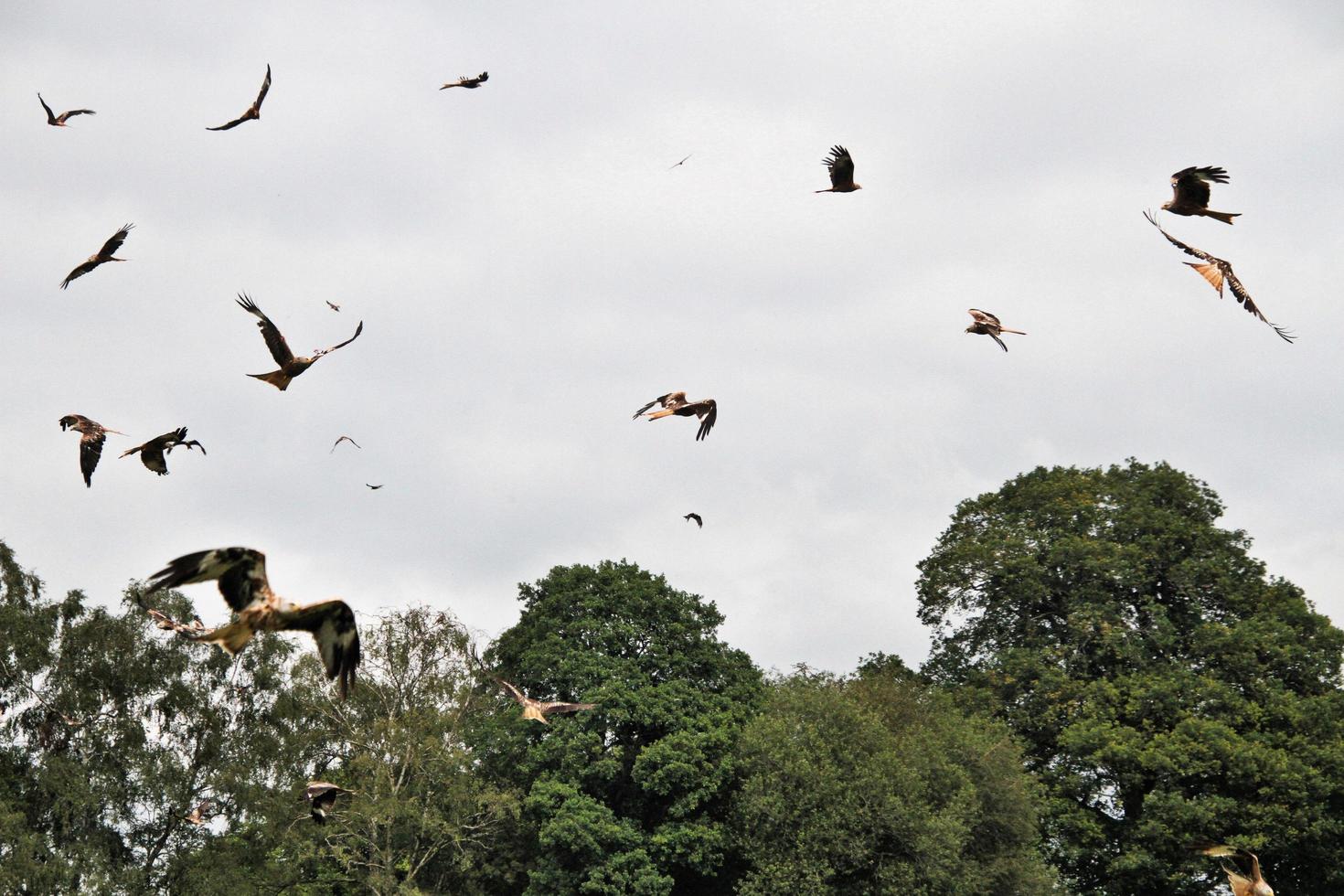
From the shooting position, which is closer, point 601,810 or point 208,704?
point 601,810

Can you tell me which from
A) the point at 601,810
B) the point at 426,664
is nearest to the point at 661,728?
the point at 601,810

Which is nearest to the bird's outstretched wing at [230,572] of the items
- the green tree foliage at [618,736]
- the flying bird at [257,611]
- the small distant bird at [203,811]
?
the flying bird at [257,611]

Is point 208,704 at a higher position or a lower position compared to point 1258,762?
lower

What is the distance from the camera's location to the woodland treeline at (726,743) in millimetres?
43625

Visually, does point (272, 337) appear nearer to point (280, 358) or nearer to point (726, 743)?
point (280, 358)

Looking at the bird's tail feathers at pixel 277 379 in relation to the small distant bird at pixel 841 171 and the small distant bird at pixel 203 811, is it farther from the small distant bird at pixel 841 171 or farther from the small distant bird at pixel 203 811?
the small distant bird at pixel 203 811

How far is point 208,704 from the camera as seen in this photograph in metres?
49.5

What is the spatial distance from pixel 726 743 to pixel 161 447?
30.1m

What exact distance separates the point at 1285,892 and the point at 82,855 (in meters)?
35.6

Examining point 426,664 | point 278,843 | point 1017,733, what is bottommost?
point 278,843

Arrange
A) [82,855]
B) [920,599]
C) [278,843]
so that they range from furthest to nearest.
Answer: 1. [920,599]
2. [278,843]
3. [82,855]

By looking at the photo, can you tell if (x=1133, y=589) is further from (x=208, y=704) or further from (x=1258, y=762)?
(x=208, y=704)

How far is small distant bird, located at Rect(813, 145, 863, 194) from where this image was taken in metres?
21.7

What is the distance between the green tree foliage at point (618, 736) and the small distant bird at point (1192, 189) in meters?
30.6
